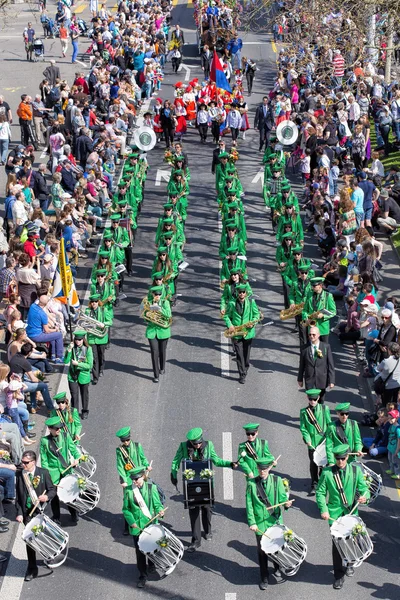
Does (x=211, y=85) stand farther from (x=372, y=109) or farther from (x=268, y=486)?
(x=268, y=486)

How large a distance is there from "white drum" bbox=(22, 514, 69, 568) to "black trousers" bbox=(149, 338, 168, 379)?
215 inches

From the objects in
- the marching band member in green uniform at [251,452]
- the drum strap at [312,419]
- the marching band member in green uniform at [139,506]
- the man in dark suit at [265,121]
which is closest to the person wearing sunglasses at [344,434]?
the drum strap at [312,419]

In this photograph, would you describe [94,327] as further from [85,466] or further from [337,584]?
[337,584]

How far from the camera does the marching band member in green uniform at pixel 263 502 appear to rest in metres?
13.2

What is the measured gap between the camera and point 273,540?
13023 millimetres

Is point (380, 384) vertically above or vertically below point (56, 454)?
below

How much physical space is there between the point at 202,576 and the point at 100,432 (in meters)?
4.05

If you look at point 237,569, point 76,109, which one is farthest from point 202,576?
point 76,109

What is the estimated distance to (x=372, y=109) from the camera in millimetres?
31453

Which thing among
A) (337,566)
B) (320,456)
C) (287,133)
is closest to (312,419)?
(320,456)

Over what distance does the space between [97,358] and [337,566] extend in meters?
6.89

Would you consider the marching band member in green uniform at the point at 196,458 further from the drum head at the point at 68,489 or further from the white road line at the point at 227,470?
the drum head at the point at 68,489

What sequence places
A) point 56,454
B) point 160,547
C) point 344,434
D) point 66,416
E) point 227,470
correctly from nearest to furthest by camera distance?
point 160,547 < point 56,454 < point 344,434 < point 66,416 < point 227,470

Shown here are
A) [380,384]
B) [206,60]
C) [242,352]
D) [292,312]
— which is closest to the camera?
[380,384]
